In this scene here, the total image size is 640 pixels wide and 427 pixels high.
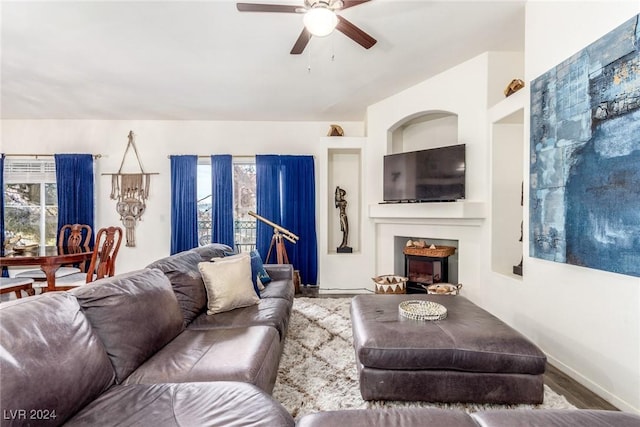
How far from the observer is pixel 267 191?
189 inches

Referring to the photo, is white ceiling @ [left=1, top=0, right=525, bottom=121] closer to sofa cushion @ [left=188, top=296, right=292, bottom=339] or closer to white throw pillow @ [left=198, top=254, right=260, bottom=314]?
white throw pillow @ [left=198, top=254, right=260, bottom=314]

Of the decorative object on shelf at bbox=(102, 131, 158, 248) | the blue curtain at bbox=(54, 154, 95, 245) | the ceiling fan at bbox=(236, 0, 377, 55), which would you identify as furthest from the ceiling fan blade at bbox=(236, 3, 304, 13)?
the blue curtain at bbox=(54, 154, 95, 245)

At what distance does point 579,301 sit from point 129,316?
107 inches

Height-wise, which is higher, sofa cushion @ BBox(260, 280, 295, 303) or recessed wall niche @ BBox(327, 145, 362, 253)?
recessed wall niche @ BBox(327, 145, 362, 253)

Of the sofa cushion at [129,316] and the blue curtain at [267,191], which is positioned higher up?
the blue curtain at [267,191]

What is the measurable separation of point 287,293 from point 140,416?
1.73 m

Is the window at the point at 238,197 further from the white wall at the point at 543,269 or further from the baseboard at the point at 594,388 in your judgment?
the baseboard at the point at 594,388

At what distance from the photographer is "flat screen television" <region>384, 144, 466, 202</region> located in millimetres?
3322

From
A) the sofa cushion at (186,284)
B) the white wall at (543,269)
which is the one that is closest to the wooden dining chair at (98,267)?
the sofa cushion at (186,284)

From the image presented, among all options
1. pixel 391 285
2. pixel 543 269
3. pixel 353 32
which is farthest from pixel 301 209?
pixel 543 269

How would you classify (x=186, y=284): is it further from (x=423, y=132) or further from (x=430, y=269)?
(x=423, y=132)

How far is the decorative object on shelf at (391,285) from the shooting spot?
3.70 metres

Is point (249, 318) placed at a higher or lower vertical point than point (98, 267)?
lower

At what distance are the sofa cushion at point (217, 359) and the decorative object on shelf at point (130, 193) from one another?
3.81 meters
